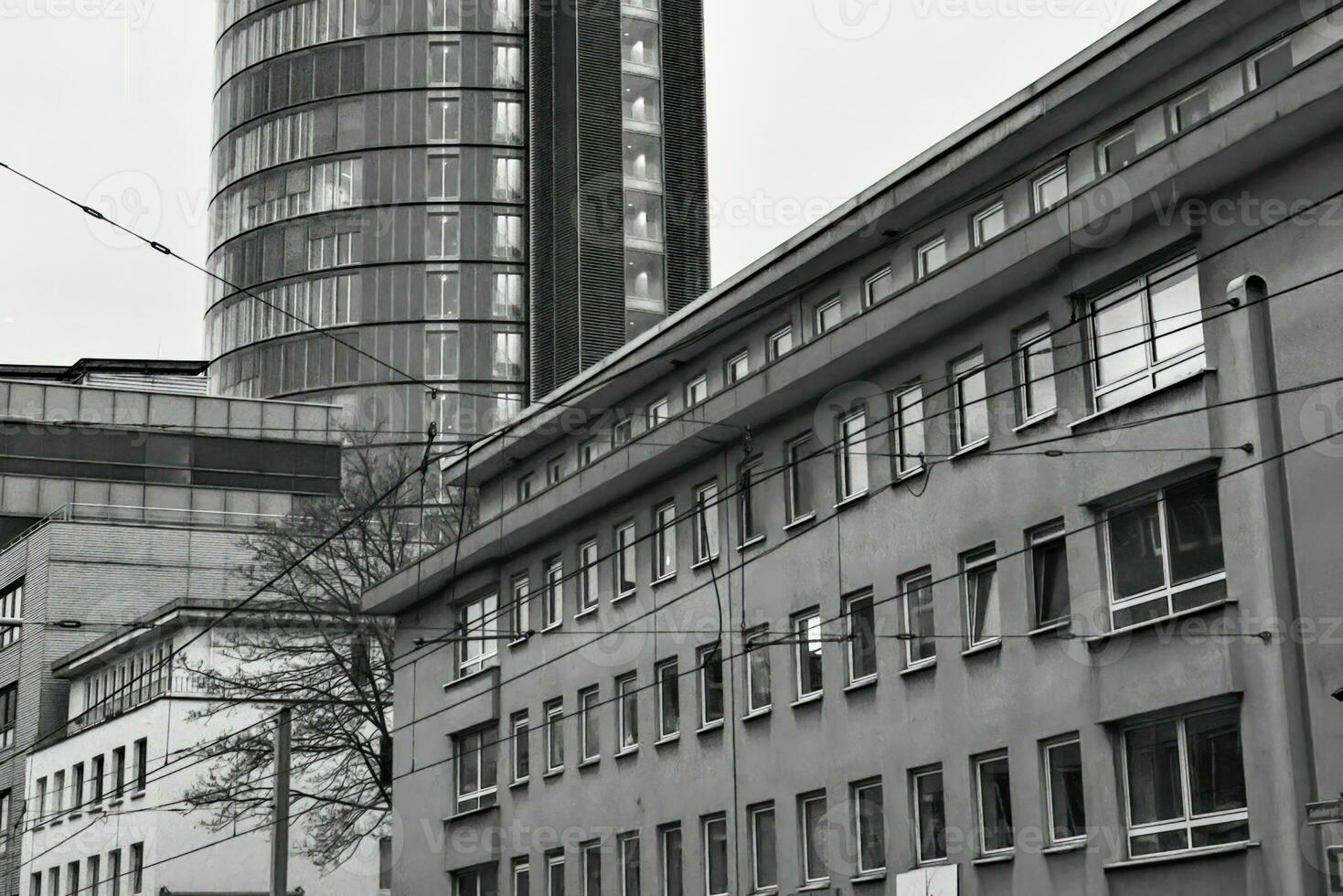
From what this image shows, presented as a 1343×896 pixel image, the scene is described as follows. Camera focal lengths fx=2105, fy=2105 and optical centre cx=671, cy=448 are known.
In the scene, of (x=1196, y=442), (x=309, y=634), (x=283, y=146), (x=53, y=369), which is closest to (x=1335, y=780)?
(x=1196, y=442)

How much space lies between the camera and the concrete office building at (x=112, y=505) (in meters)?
73.8

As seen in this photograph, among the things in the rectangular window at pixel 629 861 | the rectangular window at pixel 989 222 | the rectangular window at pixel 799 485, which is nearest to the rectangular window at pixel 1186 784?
the rectangular window at pixel 989 222

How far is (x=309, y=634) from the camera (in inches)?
2055

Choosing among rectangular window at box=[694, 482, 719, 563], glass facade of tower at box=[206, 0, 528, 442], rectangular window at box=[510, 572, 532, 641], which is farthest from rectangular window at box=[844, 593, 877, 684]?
glass facade of tower at box=[206, 0, 528, 442]

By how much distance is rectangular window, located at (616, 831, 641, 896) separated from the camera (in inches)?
1503

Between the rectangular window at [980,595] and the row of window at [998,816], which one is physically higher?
the rectangular window at [980,595]

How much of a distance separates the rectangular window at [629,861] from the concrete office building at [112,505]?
112 feet

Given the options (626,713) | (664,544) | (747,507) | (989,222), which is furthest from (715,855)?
(989,222)

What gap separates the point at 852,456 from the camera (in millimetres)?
33562

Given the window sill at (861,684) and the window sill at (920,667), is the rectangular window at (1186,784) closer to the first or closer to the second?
the window sill at (920,667)

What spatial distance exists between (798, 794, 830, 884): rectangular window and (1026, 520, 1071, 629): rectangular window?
6.06m

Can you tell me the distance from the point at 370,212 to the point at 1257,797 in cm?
8856

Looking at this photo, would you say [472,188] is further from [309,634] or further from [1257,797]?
[1257,797]

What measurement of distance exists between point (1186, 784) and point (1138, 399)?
16.2 ft
